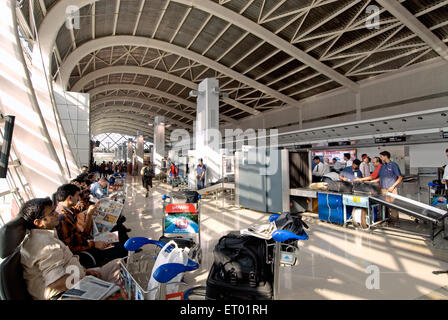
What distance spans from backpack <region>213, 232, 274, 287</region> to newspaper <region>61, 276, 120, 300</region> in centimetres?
99

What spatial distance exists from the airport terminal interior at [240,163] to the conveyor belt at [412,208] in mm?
46

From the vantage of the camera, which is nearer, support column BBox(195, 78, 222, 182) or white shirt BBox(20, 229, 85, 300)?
white shirt BBox(20, 229, 85, 300)

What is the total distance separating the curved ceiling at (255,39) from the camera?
12.9 meters

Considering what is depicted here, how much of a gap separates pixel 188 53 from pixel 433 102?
17597 millimetres

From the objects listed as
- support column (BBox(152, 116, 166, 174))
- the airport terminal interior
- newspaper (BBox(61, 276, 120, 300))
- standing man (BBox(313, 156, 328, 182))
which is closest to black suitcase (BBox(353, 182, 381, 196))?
the airport terminal interior

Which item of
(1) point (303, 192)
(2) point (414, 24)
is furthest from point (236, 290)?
(2) point (414, 24)

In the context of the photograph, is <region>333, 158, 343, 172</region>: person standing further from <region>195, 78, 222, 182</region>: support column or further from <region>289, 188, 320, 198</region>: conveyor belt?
<region>289, 188, 320, 198</region>: conveyor belt

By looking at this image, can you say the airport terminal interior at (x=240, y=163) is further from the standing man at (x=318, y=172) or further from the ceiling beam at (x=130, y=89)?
the ceiling beam at (x=130, y=89)

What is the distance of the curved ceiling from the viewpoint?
12.9 meters
